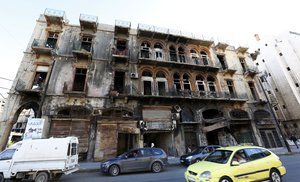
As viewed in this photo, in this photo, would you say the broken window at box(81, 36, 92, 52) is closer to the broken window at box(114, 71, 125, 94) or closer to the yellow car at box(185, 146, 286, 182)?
the broken window at box(114, 71, 125, 94)

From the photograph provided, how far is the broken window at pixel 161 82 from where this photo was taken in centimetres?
1728

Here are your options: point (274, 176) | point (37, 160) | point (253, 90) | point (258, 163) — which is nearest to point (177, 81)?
point (253, 90)

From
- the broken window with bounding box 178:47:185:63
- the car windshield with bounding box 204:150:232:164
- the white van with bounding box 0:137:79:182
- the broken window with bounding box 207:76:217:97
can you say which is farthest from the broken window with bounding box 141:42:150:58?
the car windshield with bounding box 204:150:232:164

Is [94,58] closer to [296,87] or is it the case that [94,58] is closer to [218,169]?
[218,169]

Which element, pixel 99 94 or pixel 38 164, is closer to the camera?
pixel 38 164

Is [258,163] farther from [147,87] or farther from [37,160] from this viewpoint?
[147,87]

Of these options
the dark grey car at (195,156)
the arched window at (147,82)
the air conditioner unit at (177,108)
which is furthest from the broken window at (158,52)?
the dark grey car at (195,156)

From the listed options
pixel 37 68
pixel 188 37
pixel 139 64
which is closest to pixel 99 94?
pixel 139 64

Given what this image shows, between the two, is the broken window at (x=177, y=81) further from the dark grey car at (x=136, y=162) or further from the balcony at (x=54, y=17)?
the balcony at (x=54, y=17)

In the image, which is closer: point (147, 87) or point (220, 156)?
point (220, 156)

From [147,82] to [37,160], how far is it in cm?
1234

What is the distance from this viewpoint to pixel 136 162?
29.8 ft

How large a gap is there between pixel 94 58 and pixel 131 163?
485 inches

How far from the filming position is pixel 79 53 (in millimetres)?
15484
